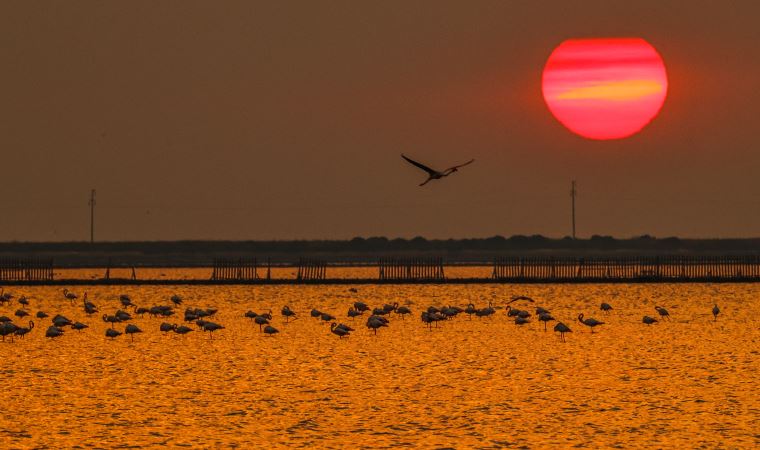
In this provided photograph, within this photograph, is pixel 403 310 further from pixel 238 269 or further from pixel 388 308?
pixel 238 269

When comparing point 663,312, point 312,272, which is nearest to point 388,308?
point 663,312

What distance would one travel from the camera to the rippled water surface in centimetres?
2677

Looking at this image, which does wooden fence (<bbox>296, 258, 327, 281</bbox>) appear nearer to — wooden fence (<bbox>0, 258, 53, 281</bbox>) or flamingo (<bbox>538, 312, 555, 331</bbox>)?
wooden fence (<bbox>0, 258, 53, 281</bbox>)

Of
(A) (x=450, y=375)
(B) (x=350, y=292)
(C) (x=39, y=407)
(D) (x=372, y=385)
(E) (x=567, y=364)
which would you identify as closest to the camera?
(C) (x=39, y=407)

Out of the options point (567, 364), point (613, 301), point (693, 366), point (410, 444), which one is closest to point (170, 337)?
point (567, 364)

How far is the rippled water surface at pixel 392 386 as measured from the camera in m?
26.8

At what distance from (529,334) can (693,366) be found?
44.8 feet

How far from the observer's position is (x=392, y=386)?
34625 millimetres

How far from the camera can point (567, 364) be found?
40.0m

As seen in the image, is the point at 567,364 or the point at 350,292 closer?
the point at 567,364

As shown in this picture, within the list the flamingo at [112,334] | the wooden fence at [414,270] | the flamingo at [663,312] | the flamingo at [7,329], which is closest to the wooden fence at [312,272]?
the wooden fence at [414,270]

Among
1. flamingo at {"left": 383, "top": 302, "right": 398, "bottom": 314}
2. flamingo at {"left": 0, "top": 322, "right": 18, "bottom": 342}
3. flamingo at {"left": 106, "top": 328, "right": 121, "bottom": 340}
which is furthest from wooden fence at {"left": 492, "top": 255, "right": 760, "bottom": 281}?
flamingo at {"left": 0, "top": 322, "right": 18, "bottom": 342}

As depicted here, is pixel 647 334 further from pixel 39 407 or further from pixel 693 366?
pixel 39 407

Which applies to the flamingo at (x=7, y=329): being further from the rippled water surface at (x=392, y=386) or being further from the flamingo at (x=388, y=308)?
the flamingo at (x=388, y=308)
